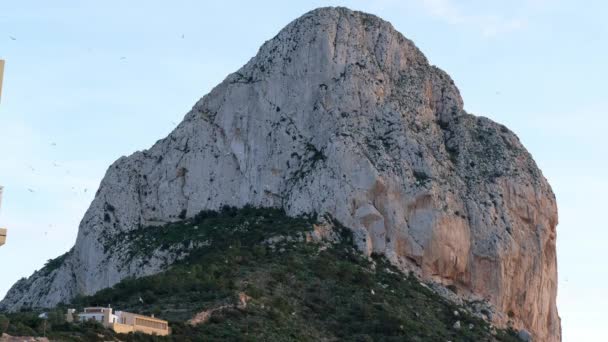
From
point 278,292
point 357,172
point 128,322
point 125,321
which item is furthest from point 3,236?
point 357,172

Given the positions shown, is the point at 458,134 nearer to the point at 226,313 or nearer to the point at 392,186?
the point at 392,186

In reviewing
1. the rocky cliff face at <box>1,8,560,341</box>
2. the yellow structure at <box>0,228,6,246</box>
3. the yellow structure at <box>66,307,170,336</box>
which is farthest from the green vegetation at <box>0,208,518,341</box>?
the yellow structure at <box>0,228,6,246</box>

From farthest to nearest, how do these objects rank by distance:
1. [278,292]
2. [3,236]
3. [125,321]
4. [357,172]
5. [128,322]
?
[357,172], [278,292], [125,321], [128,322], [3,236]

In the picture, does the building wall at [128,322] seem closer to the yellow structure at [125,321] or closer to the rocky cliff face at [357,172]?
the yellow structure at [125,321]

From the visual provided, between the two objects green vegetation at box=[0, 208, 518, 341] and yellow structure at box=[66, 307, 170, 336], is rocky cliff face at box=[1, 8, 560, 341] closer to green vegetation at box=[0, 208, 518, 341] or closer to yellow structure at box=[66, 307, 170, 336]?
green vegetation at box=[0, 208, 518, 341]

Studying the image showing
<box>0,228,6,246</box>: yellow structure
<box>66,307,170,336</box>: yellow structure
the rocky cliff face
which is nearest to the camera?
<box>0,228,6,246</box>: yellow structure

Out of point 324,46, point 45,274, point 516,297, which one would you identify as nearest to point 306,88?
point 324,46

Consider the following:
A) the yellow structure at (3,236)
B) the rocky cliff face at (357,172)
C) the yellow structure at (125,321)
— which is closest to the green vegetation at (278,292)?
the yellow structure at (125,321)

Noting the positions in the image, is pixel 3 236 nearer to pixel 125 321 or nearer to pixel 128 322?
pixel 128 322
